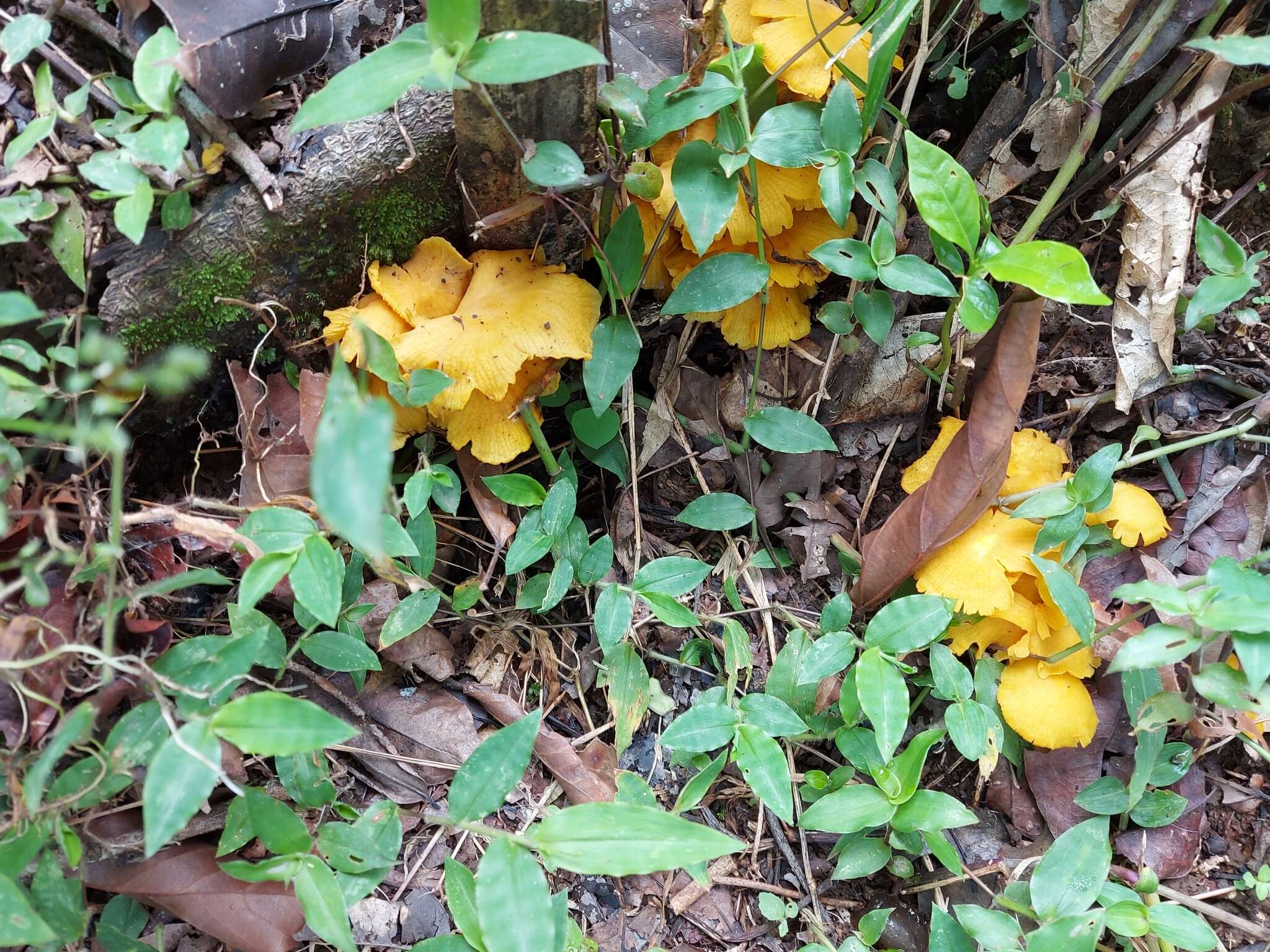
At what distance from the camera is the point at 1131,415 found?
7.31 feet

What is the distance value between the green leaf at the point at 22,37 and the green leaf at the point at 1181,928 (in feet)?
9.41

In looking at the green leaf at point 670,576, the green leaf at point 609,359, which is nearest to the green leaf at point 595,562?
the green leaf at point 670,576

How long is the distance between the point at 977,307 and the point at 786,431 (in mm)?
553

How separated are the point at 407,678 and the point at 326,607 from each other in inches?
28.0

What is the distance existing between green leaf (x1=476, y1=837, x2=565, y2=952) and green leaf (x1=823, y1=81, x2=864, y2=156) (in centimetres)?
150

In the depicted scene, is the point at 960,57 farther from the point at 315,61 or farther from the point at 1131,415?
the point at 315,61

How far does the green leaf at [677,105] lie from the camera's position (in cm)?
165

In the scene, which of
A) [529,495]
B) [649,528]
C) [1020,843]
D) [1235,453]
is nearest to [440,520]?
[529,495]

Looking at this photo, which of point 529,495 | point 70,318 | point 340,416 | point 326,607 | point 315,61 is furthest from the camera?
point 529,495

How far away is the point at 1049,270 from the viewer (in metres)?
1.63

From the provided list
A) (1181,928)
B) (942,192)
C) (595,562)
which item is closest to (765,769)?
(595,562)

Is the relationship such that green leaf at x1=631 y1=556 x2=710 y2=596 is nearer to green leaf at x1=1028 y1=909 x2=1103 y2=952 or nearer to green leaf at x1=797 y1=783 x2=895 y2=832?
green leaf at x1=797 y1=783 x2=895 y2=832

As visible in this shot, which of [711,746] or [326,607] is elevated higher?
[326,607]

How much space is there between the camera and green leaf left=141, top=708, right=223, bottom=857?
120 centimetres
